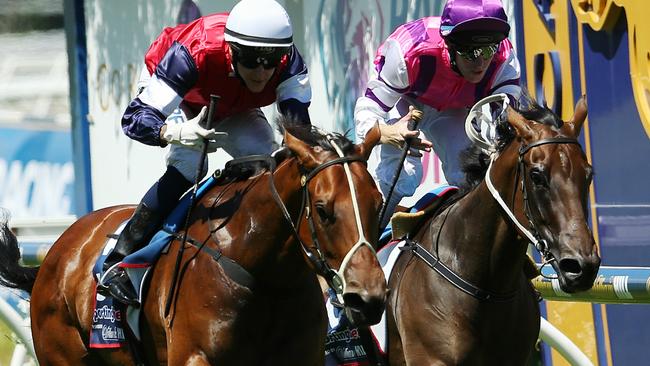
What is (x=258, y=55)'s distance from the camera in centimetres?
539

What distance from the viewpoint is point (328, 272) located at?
4.57m

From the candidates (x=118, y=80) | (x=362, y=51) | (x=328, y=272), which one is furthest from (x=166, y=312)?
(x=118, y=80)

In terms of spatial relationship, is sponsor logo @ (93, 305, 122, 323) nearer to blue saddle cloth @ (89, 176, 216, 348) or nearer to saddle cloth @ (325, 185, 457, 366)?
blue saddle cloth @ (89, 176, 216, 348)

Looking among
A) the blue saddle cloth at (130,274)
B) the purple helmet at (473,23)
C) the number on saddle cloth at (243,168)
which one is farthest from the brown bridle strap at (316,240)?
the purple helmet at (473,23)

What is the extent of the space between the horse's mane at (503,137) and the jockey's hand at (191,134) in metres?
1.11

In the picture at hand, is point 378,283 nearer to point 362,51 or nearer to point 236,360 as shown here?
point 236,360

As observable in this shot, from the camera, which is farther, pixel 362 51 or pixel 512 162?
pixel 362 51

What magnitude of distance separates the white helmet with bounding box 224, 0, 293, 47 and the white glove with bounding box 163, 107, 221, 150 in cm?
35

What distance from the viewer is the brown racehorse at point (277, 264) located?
4.53 meters

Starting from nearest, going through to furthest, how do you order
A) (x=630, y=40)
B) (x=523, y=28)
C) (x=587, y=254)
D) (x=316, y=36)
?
(x=587, y=254), (x=630, y=40), (x=523, y=28), (x=316, y=36)

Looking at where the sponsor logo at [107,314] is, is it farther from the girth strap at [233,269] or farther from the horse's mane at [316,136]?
the horse's mane at [316,136]

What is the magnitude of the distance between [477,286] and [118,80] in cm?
807

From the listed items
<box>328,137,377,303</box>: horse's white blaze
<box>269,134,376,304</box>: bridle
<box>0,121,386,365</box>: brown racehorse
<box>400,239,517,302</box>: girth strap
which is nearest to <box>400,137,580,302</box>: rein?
<box>400,239,517,302</box>: girth strap

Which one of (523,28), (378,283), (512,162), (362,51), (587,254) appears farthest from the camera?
(362,51)
